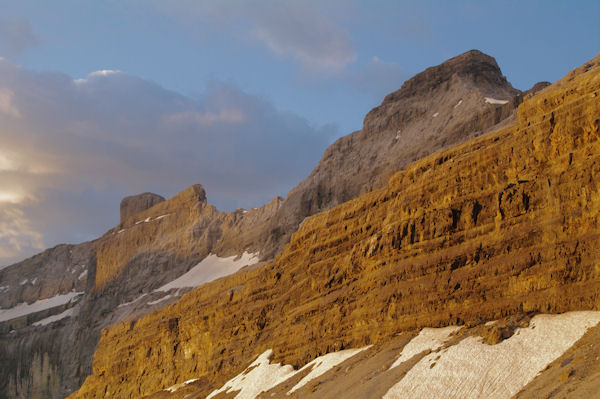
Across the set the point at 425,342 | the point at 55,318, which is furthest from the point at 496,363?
the point at 55,318

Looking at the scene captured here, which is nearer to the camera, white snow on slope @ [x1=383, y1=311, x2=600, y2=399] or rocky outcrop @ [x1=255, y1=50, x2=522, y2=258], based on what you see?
A: white snow on slope @ [x1=383, y1=311, x2=600, y2=399]

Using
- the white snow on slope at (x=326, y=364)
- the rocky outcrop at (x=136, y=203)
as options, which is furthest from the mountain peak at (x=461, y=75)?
the rocky outcrop at (x=136, y=203)

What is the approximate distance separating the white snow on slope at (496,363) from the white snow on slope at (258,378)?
614 inches

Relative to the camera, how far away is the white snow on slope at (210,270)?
9350 centimetres

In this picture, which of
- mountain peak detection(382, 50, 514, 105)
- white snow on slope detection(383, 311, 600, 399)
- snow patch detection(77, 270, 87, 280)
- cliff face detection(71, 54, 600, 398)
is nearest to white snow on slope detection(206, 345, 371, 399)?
cliff face detection(71, 54, 600, 398)

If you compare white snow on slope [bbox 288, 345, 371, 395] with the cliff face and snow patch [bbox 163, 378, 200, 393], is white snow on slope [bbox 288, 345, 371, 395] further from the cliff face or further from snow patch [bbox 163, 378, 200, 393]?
snow patch [bbox 163, 378, 200, 393]

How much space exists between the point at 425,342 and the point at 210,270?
7202 centimetres

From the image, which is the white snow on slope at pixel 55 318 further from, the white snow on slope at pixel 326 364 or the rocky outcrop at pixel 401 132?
the white snow on slope at pixel 326 364

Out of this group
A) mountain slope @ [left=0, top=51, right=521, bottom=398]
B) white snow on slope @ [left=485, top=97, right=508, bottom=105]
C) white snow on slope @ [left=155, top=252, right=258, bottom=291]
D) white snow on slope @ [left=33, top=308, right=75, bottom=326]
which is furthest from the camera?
white snow on slope @ [left=33, top=308, right=75, bottom=326]

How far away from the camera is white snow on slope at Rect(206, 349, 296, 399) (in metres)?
41.3

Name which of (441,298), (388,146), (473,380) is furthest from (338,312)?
(388,146)

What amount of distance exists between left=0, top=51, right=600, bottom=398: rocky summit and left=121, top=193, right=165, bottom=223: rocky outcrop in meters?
58.5

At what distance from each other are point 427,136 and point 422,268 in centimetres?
4063

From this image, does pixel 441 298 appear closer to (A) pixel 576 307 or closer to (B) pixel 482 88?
(A) pixel 576 307
